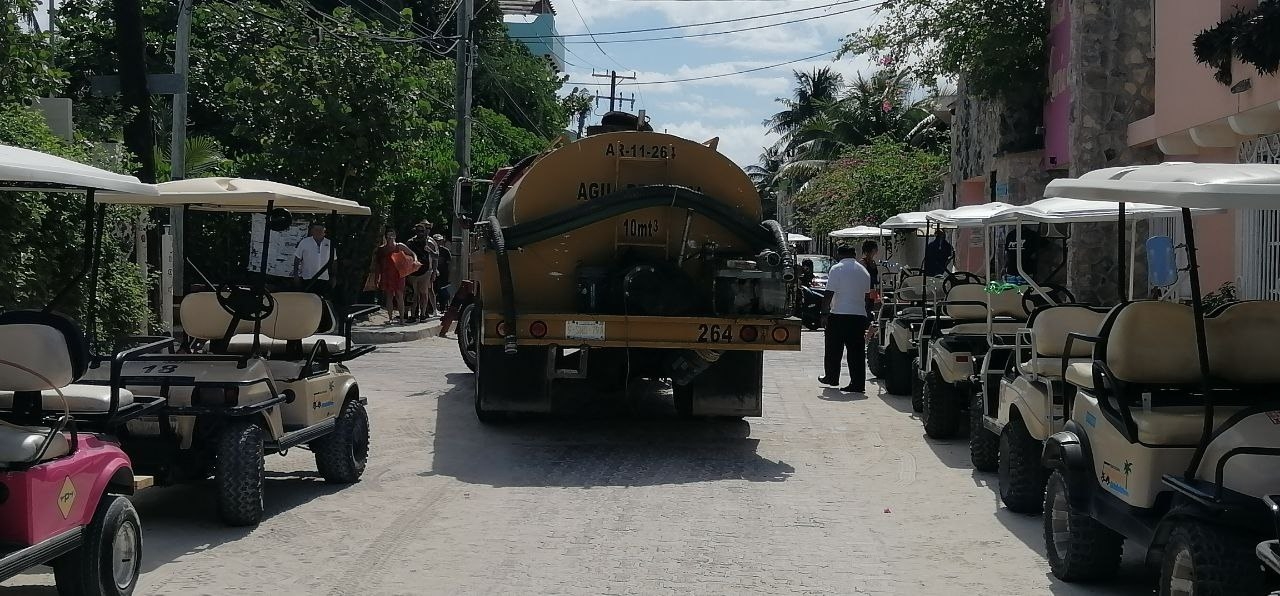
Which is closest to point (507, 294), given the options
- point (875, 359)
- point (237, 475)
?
point (237, 475)

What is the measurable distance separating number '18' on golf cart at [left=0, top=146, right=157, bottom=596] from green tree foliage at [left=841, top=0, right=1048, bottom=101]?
61.1ft

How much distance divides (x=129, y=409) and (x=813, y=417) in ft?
26.6

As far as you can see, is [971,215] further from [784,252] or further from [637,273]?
[637,273]

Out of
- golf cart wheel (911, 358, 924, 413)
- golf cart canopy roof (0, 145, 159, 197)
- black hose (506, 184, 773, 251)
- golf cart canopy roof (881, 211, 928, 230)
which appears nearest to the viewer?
golf cart canopy roof (0, 145, 159, 197)

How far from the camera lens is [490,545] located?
7.54 m

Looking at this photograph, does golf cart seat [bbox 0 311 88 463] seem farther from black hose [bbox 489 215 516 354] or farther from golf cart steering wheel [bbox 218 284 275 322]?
black hose [bbox 489 215 516 354]

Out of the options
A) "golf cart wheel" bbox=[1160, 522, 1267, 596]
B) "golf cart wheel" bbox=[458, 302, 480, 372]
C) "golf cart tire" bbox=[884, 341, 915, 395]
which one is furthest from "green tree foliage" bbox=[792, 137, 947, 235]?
"golf cart wheel" bbox=[1160, 522, 1267, 596]

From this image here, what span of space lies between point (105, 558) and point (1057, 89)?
19.3 m

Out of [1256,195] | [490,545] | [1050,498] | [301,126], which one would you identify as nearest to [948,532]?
[1050,498]

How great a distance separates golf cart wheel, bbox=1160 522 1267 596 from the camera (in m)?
5.09

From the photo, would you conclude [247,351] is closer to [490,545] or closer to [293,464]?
[293,464]

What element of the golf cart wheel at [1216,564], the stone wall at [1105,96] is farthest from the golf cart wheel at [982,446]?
the stone wall at [1105,96]

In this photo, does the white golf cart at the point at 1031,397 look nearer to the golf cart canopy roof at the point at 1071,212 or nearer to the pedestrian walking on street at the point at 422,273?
the golf cart canopy roof at the point at 1071,212

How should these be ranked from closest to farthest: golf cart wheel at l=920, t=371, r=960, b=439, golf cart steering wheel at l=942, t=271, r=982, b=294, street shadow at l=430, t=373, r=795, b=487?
street shadow at l=430, t=373, r=795, b=487 < golf cart wheel at l=920, t=371, r=960, b=439 < golf cart steering wheel at l=942, t=271, r=982, b=294
